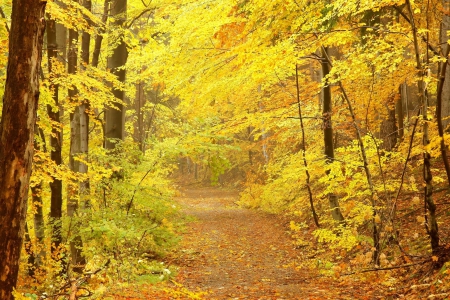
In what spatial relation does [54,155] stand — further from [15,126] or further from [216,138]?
[15,126]

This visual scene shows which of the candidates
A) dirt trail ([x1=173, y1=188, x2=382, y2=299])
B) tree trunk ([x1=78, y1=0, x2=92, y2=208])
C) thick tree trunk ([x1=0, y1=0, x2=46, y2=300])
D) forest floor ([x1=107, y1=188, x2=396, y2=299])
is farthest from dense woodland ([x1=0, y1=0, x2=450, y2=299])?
thick tree trunk ([x1=0, y1=0, x2=46, y2=300])

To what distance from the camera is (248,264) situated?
1086 cm

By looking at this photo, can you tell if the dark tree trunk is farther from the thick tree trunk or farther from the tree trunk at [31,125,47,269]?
the thick tree trunk

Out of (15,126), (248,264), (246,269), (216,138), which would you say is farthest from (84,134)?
(15,126)

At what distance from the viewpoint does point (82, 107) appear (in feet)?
33.4

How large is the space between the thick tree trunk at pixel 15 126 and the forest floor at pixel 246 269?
2.24m

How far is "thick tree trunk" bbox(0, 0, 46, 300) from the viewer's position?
4164mm

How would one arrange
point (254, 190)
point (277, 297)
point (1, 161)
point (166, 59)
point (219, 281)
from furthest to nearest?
point (254, 190)
point (166, 59)
point (219, 281)
point (277, 297)
point (1, 161)

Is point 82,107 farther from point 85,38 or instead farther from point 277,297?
point 277,297

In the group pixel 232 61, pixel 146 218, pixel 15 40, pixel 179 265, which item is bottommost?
pixel 179 265

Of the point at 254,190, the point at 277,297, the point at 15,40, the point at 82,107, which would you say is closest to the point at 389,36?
the point at 277,297

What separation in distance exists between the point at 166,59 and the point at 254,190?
12.4 metres

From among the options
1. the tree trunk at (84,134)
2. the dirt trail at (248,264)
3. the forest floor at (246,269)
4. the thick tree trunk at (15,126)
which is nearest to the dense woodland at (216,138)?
the tree trunk at (84,134)

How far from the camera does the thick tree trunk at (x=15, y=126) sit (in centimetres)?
416
